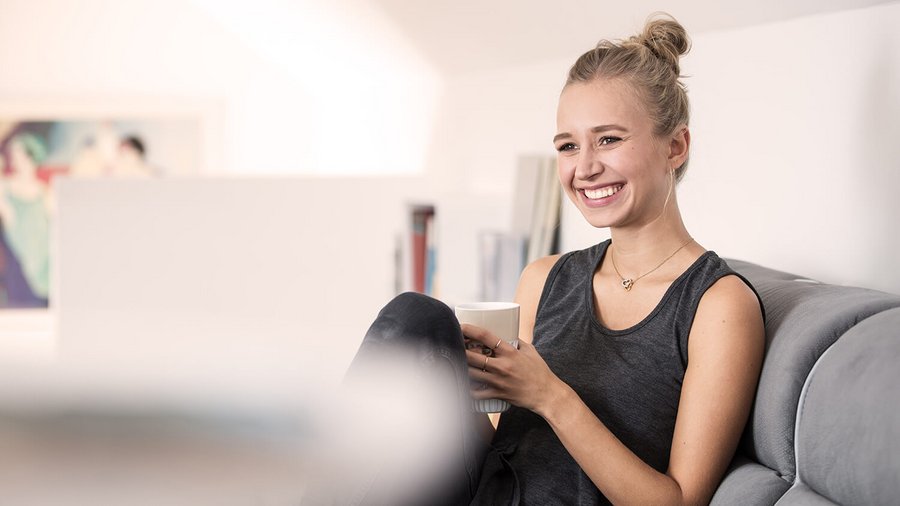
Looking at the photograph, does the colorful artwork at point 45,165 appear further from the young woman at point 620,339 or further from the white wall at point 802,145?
the young woman at point 620,339

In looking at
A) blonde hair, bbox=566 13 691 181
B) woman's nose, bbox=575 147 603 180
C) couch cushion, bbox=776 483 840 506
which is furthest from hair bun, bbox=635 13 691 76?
couch cushion, bbox=776 483 840 506

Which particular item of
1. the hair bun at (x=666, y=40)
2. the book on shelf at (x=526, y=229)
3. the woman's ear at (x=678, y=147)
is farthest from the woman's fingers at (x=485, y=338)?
the book on shelf at (x=526, y=229)

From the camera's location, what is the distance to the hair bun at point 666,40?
169cm

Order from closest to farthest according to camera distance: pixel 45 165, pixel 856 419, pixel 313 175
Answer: pixel 856 419 → pixel 313 175 → pixel 45 165

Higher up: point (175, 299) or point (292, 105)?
point (292, 105)

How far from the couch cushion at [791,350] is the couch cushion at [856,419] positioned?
0.03m

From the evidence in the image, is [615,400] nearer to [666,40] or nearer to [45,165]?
[666,40]

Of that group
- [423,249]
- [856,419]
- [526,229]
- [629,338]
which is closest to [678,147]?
[629,338]

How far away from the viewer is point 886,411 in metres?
1.07

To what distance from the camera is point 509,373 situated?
57.0 inches

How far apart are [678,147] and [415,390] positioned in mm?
618

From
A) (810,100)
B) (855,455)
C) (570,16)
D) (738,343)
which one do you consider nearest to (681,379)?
(738,343)

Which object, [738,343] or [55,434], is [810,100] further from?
[55,434]

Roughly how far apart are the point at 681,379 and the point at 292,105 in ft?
15.4
